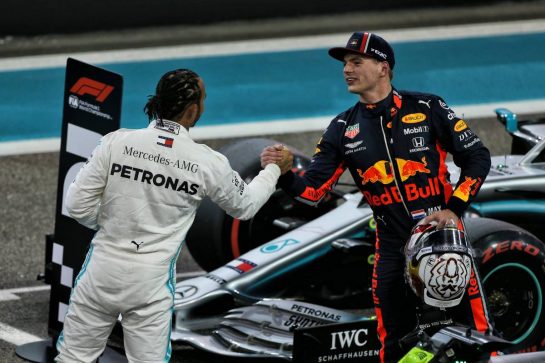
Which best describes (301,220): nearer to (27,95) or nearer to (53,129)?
(53,129)

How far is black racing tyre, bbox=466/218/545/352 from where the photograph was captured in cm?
781

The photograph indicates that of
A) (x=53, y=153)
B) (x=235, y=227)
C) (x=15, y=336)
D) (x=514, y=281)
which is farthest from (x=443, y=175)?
(x=53, y=153)

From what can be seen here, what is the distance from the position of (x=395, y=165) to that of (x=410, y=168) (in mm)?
77

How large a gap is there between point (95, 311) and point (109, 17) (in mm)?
9703

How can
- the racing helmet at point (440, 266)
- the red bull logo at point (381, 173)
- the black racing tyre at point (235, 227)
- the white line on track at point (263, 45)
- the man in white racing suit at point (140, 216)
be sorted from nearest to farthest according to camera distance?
the man in white racing suit at point (140, 216), the racing helmet at point (440, 266), the red bull logo at point (381, 173), the black racing tyre at point (235, 227), the white line on track at point (263, 45)

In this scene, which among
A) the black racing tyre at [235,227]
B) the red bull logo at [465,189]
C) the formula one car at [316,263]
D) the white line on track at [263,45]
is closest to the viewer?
the red bull logo at [465,189]

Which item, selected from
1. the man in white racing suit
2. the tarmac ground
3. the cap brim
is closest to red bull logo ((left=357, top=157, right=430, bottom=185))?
the cap brim

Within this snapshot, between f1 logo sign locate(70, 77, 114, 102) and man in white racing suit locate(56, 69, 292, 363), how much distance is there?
1.31 m

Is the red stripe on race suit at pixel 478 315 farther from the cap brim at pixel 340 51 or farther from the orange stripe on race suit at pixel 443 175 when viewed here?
the cap brim at pixel 340 51

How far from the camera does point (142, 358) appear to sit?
19.6 feet

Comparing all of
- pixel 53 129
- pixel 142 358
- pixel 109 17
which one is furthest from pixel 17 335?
pixel 109 17

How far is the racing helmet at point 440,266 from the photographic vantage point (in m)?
6.05

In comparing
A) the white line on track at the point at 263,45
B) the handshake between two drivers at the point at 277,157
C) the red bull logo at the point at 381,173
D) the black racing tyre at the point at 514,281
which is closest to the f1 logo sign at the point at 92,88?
the handshake between two drivers at the point at 277,157

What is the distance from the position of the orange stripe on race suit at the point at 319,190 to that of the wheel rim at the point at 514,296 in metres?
1.47
